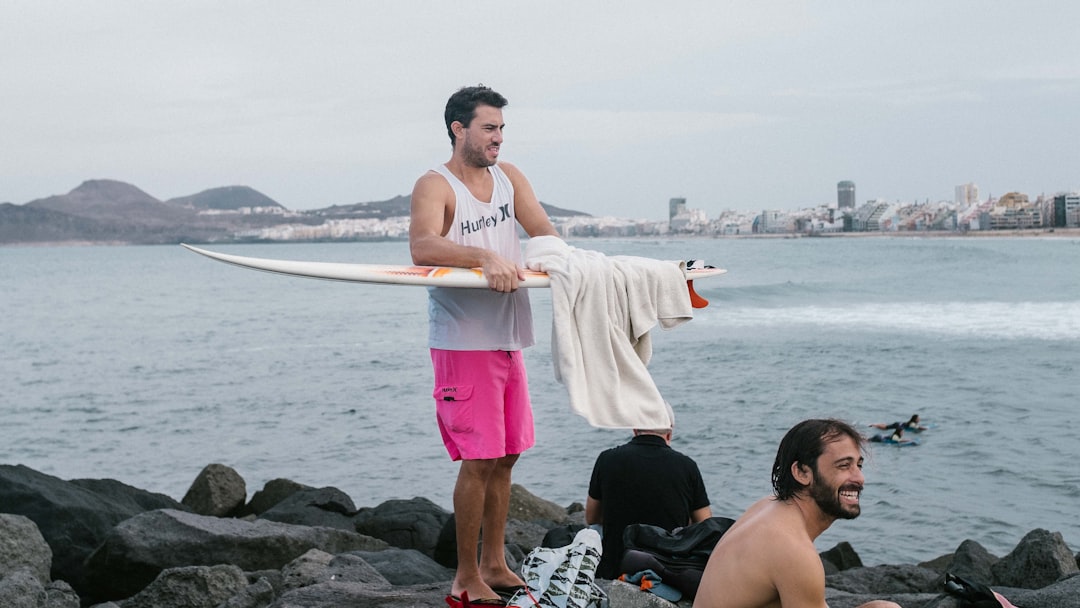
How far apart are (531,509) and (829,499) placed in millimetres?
6314

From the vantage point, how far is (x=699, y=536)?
472 centimetres

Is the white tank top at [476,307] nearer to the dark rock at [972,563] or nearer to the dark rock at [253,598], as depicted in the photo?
the dark rock at [253,598]

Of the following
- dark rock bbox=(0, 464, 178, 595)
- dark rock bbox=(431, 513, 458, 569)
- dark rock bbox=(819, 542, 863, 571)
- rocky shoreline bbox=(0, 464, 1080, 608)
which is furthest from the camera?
dark rock bbox=(819, 542, 863, 571)

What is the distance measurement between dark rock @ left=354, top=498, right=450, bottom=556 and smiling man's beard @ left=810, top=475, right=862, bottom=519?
5.42 m

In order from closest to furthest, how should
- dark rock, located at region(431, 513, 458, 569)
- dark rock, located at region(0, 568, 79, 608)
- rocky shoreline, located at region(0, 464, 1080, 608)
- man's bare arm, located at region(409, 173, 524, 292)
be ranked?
man's bare arm, located at region(409, 173, 524, 292)
rocky shoreline, located at region(0, 464, 1080, 608)
dark rock, located at region(0, 568, 79, 608)
dark rock, located at region(431, 513, 458, 569)

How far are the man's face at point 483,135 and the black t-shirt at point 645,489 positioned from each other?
5.04 feet

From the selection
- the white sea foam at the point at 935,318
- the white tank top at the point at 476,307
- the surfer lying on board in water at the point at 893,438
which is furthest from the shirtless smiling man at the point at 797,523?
the white sea foam at the point at 935,318

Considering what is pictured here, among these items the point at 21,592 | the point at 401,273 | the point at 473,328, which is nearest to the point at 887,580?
the point at 473,328

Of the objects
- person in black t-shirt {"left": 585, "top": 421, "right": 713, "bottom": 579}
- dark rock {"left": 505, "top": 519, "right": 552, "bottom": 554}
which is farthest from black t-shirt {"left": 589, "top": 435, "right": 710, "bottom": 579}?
dark rock {"left": 505, "top": 519, "right": 552, "bottom": 554}

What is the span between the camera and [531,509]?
9.82 metres

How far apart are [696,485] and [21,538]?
172 inches

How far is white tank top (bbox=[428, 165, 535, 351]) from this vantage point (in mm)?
5078

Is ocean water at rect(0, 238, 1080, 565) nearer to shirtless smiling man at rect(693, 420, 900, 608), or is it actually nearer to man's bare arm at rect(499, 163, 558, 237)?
shirtless smiling man at rect(693, 420, 900, 608)

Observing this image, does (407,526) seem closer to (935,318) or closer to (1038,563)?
(1038,563)
